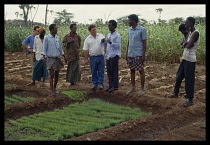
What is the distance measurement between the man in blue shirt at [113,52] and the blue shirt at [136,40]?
0.40m

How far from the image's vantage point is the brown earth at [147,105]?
4783 mm

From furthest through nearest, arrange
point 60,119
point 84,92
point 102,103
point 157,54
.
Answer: point 157,54
point 84,92
point 102,103
point 60,119

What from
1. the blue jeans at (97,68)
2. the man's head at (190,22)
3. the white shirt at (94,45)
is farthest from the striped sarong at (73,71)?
the man's head at (190,22)

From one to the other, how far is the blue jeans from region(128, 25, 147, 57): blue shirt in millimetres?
963

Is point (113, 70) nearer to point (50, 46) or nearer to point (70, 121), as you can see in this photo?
point (50, 46)

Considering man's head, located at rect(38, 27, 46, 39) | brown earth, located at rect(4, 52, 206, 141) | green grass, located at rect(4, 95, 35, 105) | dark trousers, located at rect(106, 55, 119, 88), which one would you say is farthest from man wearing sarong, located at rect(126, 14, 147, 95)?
green grass, located at rect(4, 95, 35, 105)

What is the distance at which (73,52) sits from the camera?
786cm

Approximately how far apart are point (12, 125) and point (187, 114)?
10.2ft

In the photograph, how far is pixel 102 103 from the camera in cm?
668

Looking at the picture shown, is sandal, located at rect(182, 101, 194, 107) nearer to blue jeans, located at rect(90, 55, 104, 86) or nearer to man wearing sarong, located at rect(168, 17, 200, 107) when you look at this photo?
man wearing sarong, located at rect(168, 17, 200, 107)

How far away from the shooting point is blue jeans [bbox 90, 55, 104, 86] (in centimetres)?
757

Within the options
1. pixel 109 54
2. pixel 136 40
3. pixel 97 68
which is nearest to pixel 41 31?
pixel 97 68

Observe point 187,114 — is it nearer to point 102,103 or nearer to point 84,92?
point 102,103
